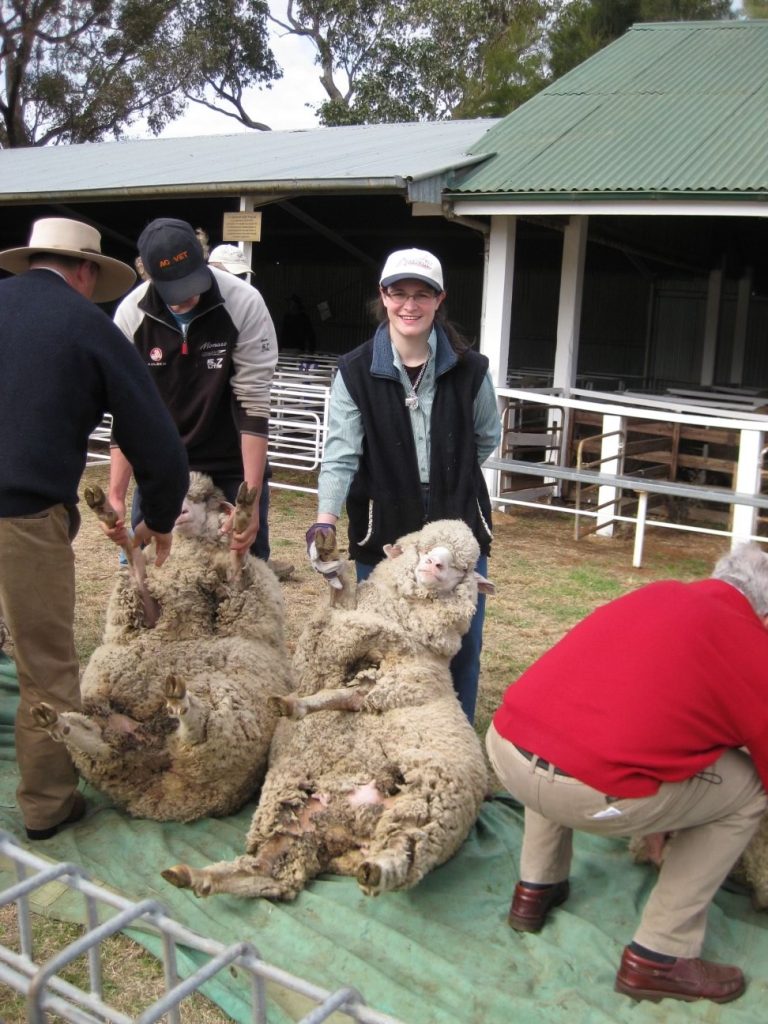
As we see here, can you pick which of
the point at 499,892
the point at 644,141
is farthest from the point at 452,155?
the point at 499,892

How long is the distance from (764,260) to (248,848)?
14.9 metres

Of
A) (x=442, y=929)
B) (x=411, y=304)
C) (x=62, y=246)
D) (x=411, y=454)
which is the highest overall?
(x=62, y=246)

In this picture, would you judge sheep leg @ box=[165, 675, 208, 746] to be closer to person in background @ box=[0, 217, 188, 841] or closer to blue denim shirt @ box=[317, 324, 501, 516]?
person in background @ box=[0, 217, 188, 841]

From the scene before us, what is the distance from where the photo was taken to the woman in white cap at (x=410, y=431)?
3840 mm

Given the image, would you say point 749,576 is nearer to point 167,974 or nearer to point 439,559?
point 439,559

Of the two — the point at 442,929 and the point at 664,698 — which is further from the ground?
the point at 664,698

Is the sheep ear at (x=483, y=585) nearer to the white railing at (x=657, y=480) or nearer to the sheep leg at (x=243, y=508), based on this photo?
the sheep leg at (x=243, y=508)

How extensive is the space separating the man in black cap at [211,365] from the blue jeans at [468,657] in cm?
73

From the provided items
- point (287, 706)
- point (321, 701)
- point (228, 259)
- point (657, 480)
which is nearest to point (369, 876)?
point (287, 706)

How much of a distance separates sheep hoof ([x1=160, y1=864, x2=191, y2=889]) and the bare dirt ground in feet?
1.02

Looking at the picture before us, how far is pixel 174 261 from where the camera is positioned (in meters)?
3.83

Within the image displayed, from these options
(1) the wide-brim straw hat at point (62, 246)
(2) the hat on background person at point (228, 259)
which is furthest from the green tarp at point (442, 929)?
(2) the hat on background person at point (228, 259)

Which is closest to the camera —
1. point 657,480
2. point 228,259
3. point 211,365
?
point 211,365

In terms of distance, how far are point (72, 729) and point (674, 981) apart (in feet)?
6.46
